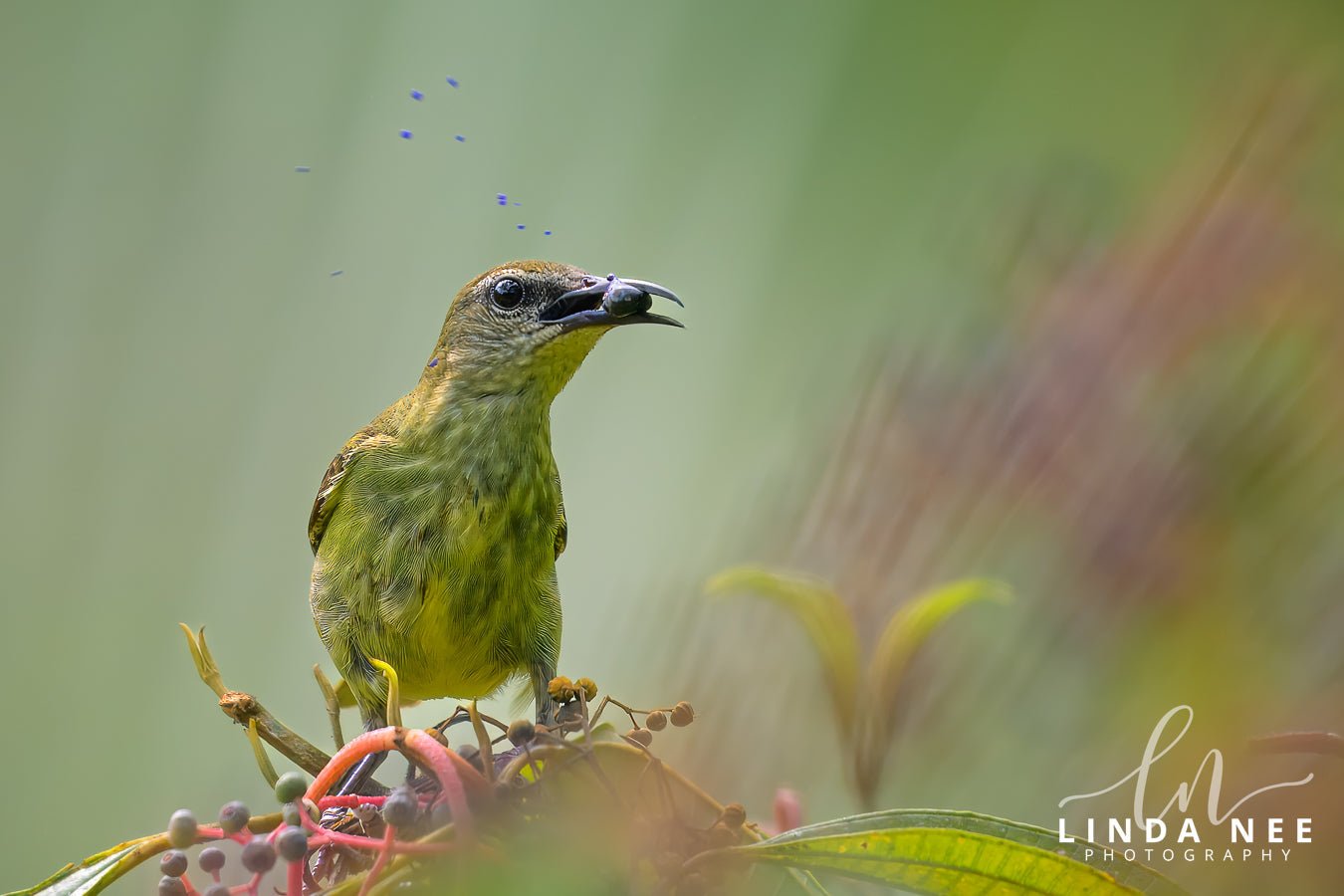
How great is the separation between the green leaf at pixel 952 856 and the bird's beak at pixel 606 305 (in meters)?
0.44

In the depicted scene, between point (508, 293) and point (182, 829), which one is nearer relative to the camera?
point (182, 829)

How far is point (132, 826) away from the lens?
98.7 inches

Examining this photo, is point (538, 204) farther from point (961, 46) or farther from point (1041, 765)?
point (1041, 765)

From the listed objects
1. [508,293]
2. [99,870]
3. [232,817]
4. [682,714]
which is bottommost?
[99,870]

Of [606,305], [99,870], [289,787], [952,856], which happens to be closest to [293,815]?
[289,787]

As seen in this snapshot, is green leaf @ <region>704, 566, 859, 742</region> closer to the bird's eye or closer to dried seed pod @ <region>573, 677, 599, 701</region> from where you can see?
dried seed pod @ <region>573, 677, 599, 701</region>

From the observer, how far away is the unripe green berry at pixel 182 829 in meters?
0.55

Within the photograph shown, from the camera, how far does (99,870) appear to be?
24.8 inches

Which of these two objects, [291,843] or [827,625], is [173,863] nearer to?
[291,843]

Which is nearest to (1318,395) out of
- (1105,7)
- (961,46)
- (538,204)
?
(1105,7)

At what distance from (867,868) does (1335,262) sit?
1.58 ft

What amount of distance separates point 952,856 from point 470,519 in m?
0.56

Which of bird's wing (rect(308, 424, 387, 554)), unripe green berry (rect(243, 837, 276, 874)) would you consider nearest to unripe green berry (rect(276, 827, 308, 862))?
unripe green berry (rect(243, 837, 276, 874))

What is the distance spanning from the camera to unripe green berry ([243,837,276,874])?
0.53 meters
